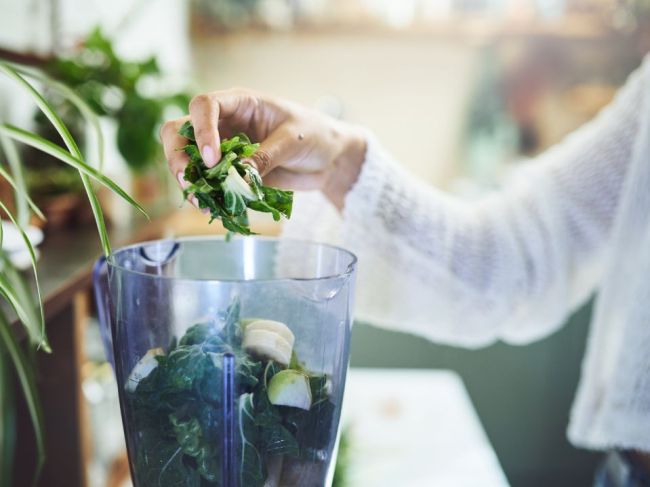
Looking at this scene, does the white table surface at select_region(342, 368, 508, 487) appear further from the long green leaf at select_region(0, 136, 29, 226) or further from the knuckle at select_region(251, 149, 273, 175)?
the long green leaf at select_region(0, 136, 29, 226)

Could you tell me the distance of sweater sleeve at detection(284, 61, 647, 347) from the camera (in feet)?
2.55

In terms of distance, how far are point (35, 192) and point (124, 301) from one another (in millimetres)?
725

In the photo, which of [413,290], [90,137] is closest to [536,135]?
[90,137]

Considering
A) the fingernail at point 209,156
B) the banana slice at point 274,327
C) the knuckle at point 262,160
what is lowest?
the banana slice at point 274,327

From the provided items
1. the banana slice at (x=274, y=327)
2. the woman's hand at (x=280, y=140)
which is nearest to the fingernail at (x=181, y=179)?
the woman's hand at (x=280, y=140)

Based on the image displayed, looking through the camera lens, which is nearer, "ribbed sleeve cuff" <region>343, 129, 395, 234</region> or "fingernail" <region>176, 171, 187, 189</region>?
"fingernail" <region>176, 171, 187, 189</region>

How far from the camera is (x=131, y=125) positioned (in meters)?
1.09

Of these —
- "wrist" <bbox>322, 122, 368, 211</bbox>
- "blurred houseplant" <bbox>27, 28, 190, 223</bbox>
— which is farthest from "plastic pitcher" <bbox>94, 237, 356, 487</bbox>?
"blurred houseplant" <bbox>27, 28, 190, 223</bbox>

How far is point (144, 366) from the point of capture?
0.40 m

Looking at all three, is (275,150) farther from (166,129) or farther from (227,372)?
(227,372)

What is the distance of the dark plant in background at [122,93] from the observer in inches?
42.7

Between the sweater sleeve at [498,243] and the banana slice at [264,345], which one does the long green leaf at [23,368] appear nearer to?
the banana slice at [264,345]

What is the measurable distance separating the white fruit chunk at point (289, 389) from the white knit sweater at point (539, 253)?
1.11ft

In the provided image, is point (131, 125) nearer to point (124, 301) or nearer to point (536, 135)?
point (124, 301)
